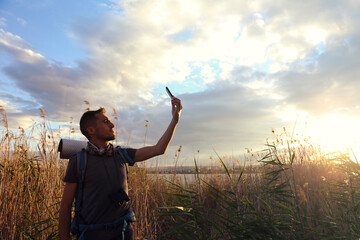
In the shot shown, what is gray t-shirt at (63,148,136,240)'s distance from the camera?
2354 millimetres

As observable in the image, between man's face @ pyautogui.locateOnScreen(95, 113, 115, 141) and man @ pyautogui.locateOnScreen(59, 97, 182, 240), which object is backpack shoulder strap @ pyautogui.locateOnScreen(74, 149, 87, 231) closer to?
man @ pyautogui.locateOnScreen(59, 97, 182, 240)

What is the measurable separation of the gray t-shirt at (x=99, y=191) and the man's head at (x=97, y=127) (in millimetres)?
223

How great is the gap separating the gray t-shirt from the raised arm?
1.11 ft

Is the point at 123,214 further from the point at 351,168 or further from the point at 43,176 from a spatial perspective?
the point at 351,168

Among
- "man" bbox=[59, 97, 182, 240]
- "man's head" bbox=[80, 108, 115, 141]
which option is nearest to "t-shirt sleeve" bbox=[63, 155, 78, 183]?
"man" bbox=[59, 97, 182, 240]

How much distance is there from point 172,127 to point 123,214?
0.97 meters

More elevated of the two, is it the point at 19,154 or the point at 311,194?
the point at 19,154

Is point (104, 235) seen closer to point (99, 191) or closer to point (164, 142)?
point (99, 191)

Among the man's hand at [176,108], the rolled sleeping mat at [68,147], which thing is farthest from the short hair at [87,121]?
the man's hand at [176,108]

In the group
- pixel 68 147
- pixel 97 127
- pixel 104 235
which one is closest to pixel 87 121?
pixel 97 127

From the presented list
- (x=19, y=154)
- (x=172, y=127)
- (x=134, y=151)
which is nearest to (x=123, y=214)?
(x=134, y=151)

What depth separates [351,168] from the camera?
476cm

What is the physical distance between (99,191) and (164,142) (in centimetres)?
79

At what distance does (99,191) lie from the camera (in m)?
2.41
